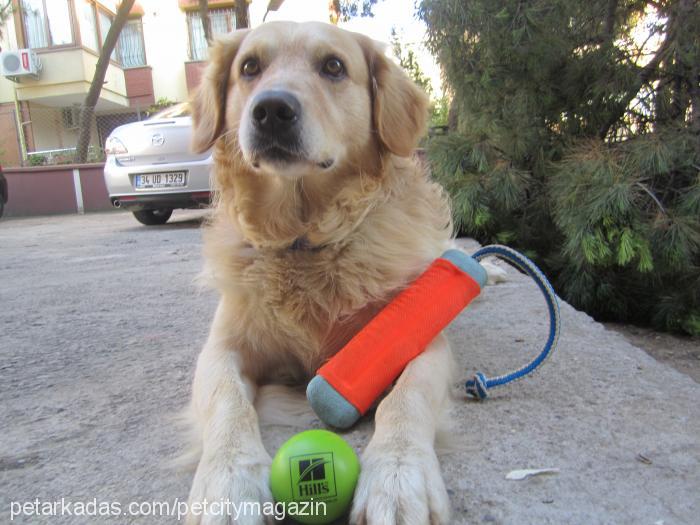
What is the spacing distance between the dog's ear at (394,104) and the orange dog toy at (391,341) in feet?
2.21

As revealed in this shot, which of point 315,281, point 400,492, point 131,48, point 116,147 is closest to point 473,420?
point 400,492

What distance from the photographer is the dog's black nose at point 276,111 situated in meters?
1.86

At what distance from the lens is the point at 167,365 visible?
228 centimetres

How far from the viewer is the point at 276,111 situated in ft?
6.13

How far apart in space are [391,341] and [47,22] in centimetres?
1993

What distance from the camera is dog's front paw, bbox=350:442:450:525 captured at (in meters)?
1.10

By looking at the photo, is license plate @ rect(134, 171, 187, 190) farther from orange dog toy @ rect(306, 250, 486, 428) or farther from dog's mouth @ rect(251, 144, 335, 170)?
orange dog toy @ rect(306, 250, 486, 428)

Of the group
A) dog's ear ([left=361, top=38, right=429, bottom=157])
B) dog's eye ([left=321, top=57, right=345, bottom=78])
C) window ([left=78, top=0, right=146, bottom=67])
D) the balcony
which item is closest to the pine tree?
dog's ear ([left=361, top=38, right=429, bottom=157])

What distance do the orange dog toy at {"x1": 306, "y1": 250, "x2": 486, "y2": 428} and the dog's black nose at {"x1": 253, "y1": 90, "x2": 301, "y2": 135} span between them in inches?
26.7

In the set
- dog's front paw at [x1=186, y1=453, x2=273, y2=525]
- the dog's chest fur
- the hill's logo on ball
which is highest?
the dog's chest fur

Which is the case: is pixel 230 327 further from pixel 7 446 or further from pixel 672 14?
pixel 672 14

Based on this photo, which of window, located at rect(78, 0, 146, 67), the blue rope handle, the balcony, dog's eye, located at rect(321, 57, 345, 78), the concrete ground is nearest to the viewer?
the concrete ground

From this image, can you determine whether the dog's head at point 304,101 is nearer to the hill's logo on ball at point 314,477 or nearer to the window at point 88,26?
the hill's logo on ball at point 314,477

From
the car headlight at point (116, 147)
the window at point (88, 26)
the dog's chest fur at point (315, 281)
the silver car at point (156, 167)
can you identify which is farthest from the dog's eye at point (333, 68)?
the window at point (88, 26)
